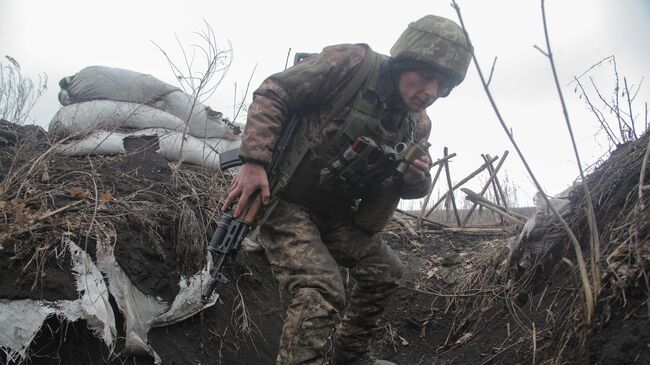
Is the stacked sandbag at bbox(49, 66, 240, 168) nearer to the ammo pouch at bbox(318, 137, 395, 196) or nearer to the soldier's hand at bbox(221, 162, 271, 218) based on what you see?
the soldier's hand at bbox(221, 162, 271, 218)

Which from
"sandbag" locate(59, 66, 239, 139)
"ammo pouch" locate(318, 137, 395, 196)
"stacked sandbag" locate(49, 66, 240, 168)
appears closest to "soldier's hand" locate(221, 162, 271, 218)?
"ammo pouch" locate(318, 137, 395, 196)

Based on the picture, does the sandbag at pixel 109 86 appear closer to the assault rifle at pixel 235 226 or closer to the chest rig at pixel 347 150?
the assault rifle at pixel 235 226

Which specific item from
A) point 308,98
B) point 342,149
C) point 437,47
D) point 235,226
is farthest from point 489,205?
point 235,226

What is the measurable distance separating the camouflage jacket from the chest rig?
36 millimetres

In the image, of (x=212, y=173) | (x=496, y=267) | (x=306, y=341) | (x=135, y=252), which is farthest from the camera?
(x=212, y=173)

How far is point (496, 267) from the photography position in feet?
10.9

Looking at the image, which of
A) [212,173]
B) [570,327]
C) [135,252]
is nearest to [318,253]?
[570,327]

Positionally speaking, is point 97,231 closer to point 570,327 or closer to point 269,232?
point 269,232

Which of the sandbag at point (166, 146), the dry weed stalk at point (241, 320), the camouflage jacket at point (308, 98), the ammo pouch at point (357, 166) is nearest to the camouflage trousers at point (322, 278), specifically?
the ammo pouch at point (357, 166)

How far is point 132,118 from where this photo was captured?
4.30m

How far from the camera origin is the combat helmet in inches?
89.7

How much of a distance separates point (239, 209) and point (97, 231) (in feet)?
3.08

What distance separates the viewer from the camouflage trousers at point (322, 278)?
1996mm

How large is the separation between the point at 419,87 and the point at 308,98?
54cm
